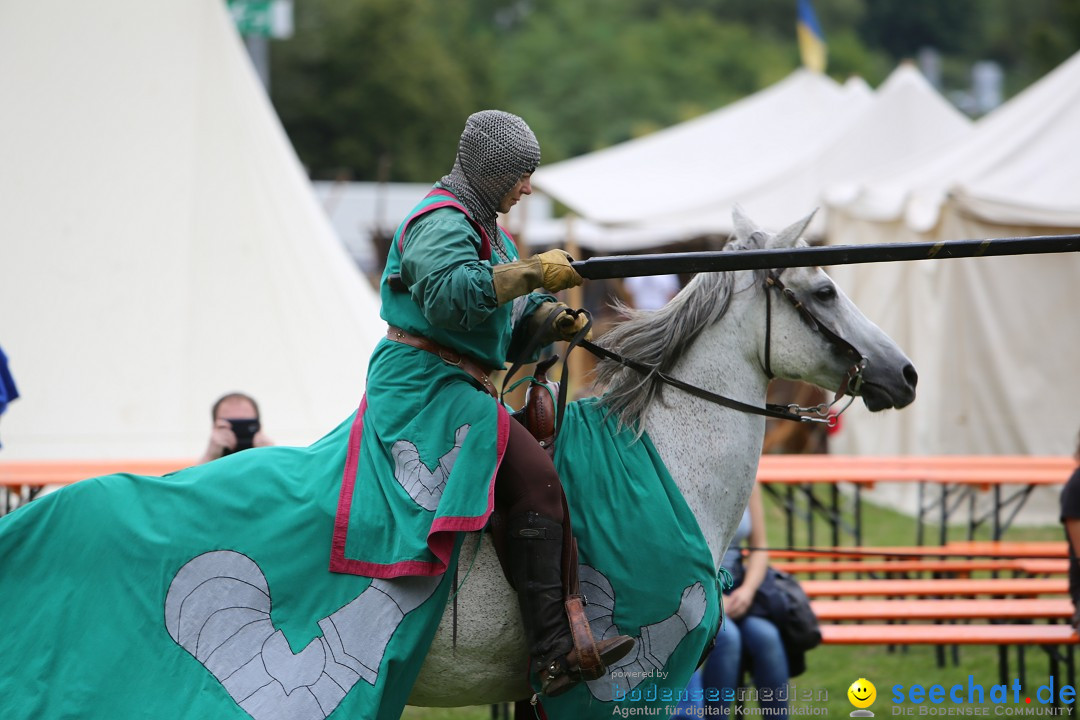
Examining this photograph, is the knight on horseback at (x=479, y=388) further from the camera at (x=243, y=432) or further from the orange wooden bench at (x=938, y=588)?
the orange wooden bench at (x=938, y=588)

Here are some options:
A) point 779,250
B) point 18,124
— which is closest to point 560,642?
point 779,250

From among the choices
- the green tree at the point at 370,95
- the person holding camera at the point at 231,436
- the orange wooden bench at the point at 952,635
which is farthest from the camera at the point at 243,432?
the green tree at the point at 370,95

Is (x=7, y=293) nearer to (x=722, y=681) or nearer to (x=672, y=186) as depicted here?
(x=722, y=681)

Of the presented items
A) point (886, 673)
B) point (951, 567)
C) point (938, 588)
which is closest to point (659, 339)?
point (938, 588)

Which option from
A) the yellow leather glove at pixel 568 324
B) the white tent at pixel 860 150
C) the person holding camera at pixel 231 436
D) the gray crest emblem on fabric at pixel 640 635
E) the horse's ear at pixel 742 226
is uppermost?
the white tent at pixel 860 150

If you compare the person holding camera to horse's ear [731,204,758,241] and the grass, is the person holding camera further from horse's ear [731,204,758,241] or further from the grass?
horse's ear [731,204,758,241]

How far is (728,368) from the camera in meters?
3.32

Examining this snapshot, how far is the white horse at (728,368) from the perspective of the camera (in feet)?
10.6

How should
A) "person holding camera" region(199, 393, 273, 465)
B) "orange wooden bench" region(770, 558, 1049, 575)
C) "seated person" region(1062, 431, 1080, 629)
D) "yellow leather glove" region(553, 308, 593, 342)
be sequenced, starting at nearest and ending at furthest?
"yellow leather glove" region(553, 308, 593, 342) < "person holding camera" region(199, 393, 273, 465) < "seated person" region(1062, 431, 1080, 629) < "orange wooden bench" region(770, 558, 1049, 575)

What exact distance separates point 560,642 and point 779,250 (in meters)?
1.18

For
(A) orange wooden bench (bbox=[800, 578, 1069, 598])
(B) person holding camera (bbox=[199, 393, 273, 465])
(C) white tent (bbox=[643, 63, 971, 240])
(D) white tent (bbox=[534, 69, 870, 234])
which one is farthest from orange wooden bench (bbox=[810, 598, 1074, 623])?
(D) white tent (bbox=[534, 69, 870, 234])

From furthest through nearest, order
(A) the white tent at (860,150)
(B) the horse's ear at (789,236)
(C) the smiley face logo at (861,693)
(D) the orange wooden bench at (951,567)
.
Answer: (A) the white tent at (860,150) < (D) the orange wooden bench at (951,567) < (C) the smiley face logo at (861,693) < (B) the horse's ear at (789,236)

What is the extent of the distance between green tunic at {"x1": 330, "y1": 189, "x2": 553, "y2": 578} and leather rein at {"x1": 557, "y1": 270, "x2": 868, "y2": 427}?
33cm

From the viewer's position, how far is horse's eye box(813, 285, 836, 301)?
10.7 ft
